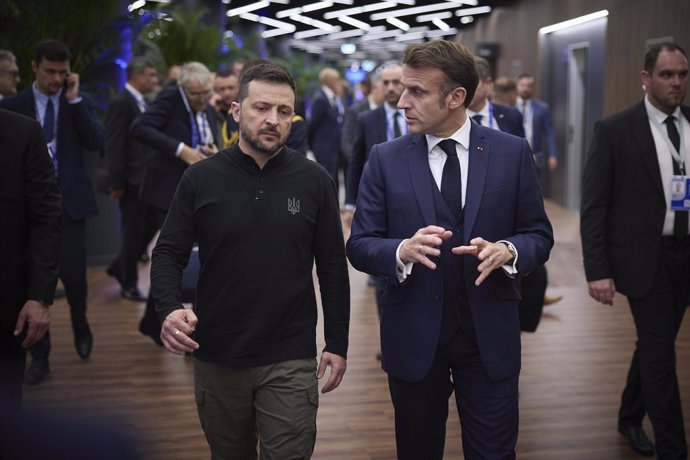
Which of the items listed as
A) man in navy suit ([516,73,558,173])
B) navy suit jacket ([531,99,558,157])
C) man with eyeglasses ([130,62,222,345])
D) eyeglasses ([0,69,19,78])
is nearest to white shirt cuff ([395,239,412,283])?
man with eyeglasses ([130,62,222,345])

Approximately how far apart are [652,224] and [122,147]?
15.3 ft

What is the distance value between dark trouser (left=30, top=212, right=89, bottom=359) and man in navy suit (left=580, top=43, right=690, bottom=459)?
311cm

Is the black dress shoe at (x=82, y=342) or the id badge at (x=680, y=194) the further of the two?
the black dress shoe at (x=82, y=342)

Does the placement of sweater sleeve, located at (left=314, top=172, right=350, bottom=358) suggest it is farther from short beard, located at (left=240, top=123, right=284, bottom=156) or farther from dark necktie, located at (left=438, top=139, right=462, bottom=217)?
dark necktie, located at (left=438, top=139, right=462, bottom=217)

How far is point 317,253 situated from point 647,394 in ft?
5.90

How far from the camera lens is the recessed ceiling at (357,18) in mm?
23520

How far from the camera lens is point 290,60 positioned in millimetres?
31703

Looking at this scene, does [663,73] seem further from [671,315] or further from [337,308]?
[337,308]

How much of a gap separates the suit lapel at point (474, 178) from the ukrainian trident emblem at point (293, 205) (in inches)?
20.4

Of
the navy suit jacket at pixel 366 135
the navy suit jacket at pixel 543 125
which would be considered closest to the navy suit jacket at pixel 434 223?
the navy suit jacket at pixel 366 135

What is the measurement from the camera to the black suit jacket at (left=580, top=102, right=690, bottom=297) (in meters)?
4.02

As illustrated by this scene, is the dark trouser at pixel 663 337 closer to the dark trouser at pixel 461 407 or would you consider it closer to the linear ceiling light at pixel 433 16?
the dark trouser at pixel 461 407

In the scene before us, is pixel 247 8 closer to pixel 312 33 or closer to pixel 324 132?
pixel 312 33

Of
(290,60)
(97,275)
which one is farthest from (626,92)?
(290,60)
